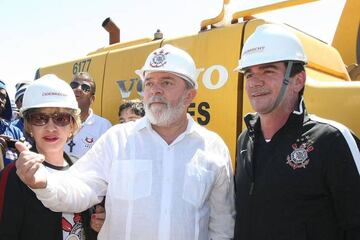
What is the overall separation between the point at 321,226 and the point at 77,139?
279 cm

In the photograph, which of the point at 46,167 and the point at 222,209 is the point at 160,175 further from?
the point at 46,167

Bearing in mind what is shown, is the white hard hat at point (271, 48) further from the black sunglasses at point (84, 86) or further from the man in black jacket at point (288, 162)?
the black sunglasses at point (84, 86)

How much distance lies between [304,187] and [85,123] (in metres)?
2.73

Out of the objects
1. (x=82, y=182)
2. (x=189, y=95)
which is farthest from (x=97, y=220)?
(x=189, y=95)

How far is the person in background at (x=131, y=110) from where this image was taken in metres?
4.00

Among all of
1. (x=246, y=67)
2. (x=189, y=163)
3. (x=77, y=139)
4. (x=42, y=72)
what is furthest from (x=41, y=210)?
(x=42, y=72)

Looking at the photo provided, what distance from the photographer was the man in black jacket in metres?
1.96

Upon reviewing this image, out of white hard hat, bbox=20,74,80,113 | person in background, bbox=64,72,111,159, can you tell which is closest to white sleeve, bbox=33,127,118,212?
white hard hat, bbox=20,74,80,113

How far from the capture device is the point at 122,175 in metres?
2.25

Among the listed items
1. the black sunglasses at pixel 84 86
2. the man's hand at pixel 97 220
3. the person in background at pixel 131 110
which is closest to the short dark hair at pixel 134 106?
the person in background at pixel 131 110

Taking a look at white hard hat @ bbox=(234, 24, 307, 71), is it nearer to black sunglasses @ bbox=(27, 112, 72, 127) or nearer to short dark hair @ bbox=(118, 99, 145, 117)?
black sunglasses @ bbox=(27, 112, 72, 127)

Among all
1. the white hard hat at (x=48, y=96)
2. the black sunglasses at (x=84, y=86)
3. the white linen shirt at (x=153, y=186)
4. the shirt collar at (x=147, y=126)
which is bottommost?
the white linen shirt at (x=153, y=186)

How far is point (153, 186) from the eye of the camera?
7.27 feet

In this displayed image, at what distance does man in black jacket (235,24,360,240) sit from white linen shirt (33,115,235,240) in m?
0.15
